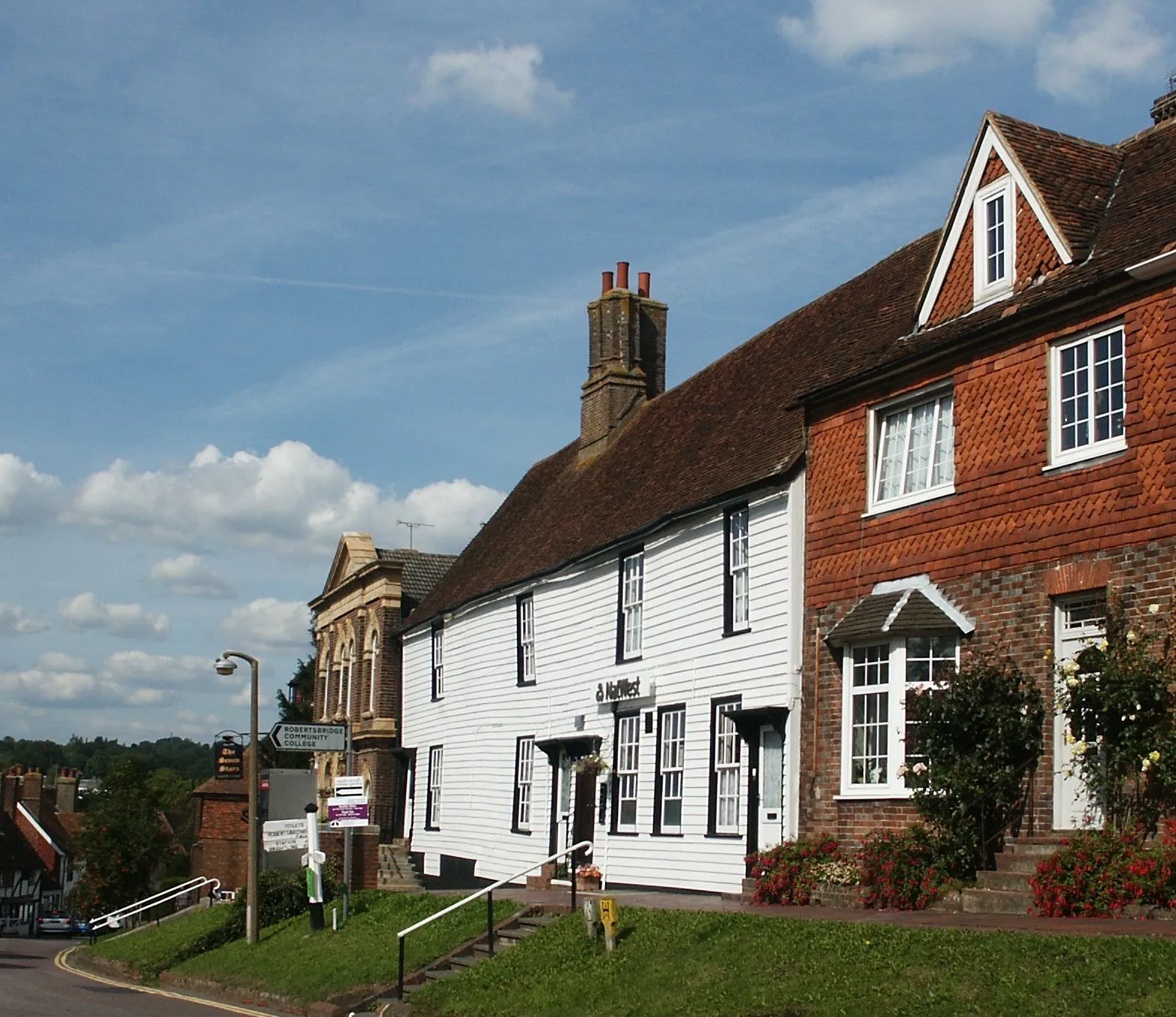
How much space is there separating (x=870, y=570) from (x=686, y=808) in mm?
5890

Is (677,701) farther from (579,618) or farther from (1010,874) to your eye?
(1010,874)

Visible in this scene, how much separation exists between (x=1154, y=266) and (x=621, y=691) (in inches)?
509

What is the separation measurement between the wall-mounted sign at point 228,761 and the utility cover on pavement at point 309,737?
Answer: 44.6 feet

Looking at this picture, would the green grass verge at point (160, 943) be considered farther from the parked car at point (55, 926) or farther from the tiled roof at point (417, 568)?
the parked car at point (55, 926)

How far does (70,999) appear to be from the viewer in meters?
21.9

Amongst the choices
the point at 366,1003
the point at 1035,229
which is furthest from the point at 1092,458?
the point at 366,1003

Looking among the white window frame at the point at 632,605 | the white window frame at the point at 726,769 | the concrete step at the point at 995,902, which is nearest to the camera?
the concrete step at the point at 995,902

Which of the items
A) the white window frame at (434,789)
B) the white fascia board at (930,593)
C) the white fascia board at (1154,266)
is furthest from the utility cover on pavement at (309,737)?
the white fascia board at (1154,266)

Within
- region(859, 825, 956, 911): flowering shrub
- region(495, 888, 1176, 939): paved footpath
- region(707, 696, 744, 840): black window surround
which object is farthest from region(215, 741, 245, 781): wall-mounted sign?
region(859, 825, 956, 911): flowering shrub

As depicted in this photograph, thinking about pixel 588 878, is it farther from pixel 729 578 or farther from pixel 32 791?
pixel 32 791

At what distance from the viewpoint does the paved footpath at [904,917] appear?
13211 mm

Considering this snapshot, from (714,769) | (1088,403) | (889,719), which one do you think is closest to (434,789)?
(714,769)

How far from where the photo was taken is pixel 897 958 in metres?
13.5

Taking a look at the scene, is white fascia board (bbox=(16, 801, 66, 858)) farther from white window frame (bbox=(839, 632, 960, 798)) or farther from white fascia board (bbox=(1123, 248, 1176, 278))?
white fascia board (bbox=(1123, 248, 1176, 278))
